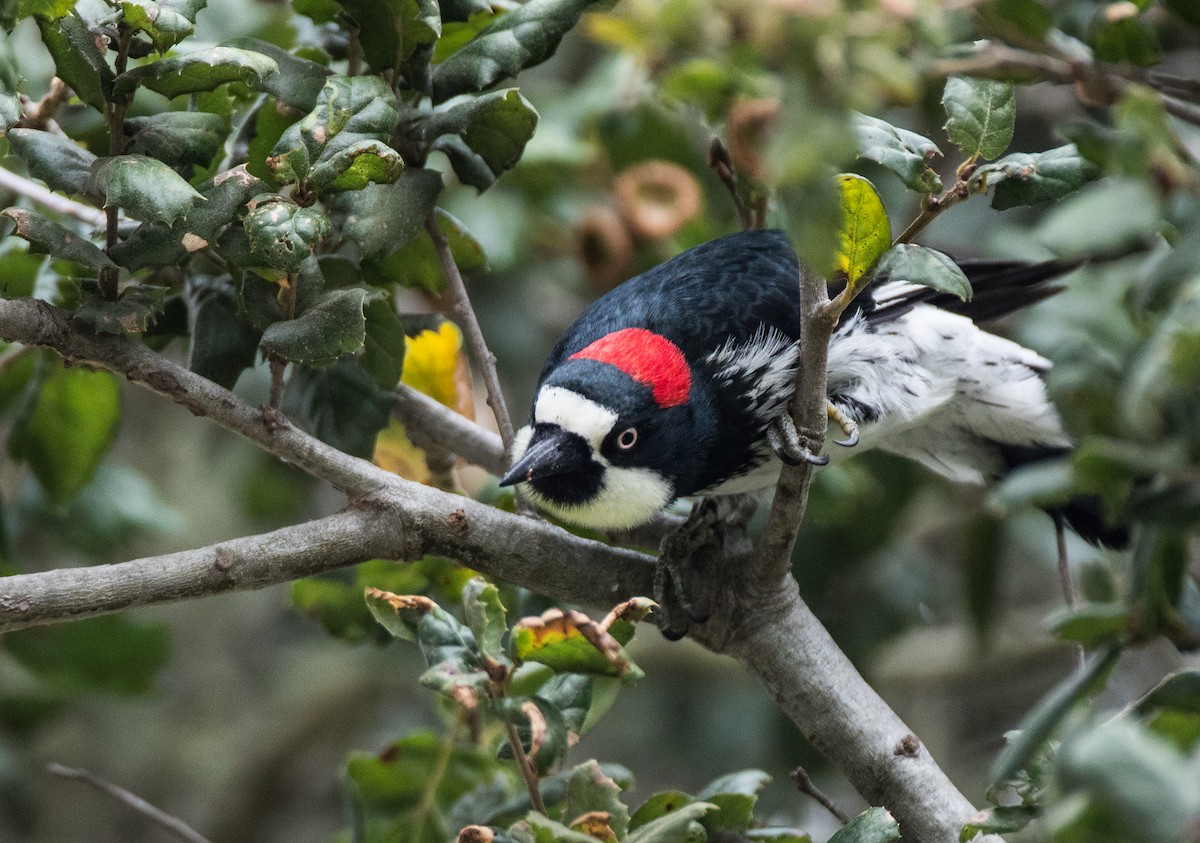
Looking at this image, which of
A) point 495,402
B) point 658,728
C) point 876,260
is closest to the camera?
point 876,260

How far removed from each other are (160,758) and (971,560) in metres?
3.93

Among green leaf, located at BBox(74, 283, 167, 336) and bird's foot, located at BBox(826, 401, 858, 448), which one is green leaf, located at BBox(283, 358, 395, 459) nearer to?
green leaf, located at BBox(74, 283, 167, 336)

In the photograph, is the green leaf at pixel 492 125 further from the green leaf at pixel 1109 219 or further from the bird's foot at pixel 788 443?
the green leaf at pixel 1109 219

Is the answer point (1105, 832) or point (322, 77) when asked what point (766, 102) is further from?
point (1105, 832)

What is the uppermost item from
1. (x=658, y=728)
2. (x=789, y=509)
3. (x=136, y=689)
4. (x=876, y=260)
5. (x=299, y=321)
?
(x=876, y=260)

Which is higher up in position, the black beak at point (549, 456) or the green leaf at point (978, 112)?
the green leaf at point (978, 112)

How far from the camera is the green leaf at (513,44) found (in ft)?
6.04

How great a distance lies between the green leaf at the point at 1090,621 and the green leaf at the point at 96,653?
9.32ft

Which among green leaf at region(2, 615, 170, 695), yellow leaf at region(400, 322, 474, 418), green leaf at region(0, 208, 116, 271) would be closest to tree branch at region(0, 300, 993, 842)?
green leaf at region(0, 208, 116, 271)

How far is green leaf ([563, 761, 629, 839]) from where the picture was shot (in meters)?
1.68

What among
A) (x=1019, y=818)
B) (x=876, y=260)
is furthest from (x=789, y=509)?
(x=1019, y=818)

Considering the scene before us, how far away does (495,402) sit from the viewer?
2193 mm

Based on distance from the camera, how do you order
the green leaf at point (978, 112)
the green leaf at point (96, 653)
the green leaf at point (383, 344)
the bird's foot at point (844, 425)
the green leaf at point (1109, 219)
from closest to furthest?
1. the green leaf at point (1109, 219)
2. the green leaf at point (978, 112)
3. the green leaf at point (383, 344)
4. the bird's foot at point (844, 425)
5. the green leaf at point (96, 653)

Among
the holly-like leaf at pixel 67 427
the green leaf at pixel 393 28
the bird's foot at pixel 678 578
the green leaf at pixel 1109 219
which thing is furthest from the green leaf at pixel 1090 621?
the holly-like leaf at pixel 67 427
